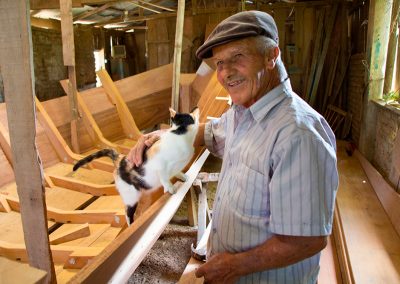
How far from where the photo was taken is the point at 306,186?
868 millimetres

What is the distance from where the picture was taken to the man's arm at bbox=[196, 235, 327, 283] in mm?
917

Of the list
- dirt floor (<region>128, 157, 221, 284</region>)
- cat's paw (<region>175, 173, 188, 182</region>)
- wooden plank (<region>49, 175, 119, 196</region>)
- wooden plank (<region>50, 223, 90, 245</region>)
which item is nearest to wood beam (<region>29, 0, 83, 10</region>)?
wooden plank (<region>49, 175, 119, 196</region>)

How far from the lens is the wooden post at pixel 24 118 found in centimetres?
82

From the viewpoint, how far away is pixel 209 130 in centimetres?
190

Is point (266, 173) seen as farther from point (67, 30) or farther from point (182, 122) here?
point (67, 30)

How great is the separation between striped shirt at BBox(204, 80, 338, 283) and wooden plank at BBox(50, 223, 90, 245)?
110 centimetres

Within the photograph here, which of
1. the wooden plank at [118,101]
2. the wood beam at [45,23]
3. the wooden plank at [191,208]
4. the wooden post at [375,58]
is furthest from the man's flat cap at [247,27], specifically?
the wood beam at [45,23]

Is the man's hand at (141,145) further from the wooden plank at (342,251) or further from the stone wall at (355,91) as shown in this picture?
the stone wall at (355,91)

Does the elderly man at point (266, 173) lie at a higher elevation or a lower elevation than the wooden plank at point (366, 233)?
higher

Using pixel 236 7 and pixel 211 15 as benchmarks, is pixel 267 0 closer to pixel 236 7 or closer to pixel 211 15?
pixel 236 7

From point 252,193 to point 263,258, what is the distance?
217mm

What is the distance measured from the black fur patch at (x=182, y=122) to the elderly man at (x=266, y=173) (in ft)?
2.99

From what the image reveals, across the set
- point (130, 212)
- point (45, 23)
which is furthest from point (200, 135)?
point (45, 23)

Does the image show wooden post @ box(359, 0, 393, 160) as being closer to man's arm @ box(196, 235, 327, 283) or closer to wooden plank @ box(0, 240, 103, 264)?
man's arm @ box(196, 235, 327, 283)
